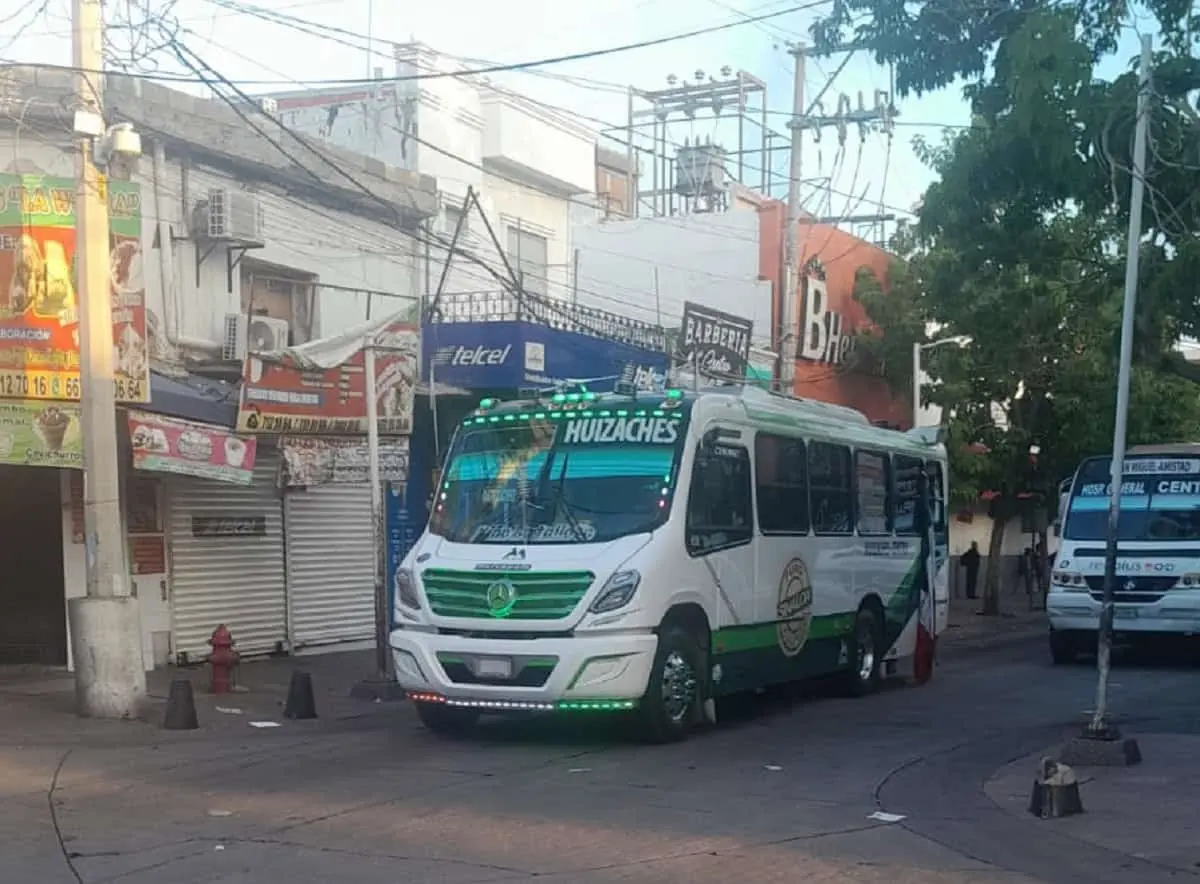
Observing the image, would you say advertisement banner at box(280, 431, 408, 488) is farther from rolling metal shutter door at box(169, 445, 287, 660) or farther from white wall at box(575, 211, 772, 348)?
white wall at box(575, 211, 772, 348)

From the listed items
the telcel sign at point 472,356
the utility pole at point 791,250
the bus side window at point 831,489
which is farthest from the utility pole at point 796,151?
the bus side window at point 831,489

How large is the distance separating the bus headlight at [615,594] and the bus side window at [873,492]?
5.28 metres

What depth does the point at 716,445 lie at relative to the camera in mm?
12914

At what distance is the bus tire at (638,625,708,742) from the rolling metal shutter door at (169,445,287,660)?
725 centimetres

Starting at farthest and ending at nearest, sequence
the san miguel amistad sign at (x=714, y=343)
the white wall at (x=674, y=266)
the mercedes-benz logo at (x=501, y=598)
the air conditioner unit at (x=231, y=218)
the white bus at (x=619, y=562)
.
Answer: the white wall at (x=674, y=266) → the san miguel amistad sign at (x=714, y=343) → the air conditioner unit at (x=231, y=218) → the mercedes-benz logo at (x=501, y=598) → the white bus at (x=619, y=562)

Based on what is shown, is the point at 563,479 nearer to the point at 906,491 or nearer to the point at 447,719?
the point at 447,719

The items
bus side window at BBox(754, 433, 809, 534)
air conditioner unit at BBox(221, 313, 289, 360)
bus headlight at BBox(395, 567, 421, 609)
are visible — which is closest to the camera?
bus headlight at BBox(395, 567, 421, 609)

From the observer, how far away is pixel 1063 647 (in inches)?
792

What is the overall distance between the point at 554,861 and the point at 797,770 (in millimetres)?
3561

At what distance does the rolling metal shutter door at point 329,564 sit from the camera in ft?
64.7

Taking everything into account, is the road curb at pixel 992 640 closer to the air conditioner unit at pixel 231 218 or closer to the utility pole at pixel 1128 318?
the air conditioner unit at pixel 231 218

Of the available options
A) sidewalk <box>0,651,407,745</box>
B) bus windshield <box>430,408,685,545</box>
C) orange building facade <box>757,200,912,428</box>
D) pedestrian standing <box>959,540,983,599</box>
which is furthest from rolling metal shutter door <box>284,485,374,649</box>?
pedestrian standing <box>959,540,983,599</box>

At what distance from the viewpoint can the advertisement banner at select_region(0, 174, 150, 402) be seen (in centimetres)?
1426

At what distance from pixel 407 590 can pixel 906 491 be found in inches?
296
